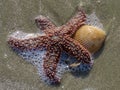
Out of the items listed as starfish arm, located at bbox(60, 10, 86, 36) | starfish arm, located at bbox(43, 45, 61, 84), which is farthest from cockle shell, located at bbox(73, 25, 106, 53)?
starfish arm, located at bbox(43, 45, 61, 84)

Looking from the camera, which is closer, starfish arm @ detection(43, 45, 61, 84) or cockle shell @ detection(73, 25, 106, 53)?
starfish arm @ detection(43, 45, 61, 84)

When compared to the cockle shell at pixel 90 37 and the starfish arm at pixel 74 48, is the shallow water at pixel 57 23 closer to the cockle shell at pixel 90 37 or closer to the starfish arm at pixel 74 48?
the cockle shell at pixel 90 37

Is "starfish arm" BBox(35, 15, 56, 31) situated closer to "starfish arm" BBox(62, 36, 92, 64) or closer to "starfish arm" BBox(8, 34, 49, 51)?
"starfish arm" BBox(8, 34, 49, 51)

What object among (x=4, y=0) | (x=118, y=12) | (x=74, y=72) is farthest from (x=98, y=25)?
(x=4, y=0)

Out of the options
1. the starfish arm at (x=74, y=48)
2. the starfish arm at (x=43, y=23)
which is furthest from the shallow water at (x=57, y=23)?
the starfish arm at (x=74, y=48)

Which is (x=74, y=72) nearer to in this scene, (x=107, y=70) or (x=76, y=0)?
(x=107, y=70)

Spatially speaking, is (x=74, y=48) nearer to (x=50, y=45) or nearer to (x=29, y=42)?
(x=50, y=45)

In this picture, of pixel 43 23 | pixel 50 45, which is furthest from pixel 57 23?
pixel 50 45
